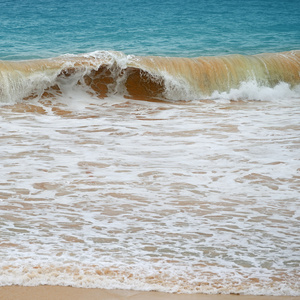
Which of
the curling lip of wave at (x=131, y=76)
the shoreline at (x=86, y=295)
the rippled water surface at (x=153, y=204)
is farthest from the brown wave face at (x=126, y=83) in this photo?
the shoreline at (x=86, y=295)

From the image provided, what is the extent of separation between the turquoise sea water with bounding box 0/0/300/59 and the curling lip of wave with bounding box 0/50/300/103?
3.36m

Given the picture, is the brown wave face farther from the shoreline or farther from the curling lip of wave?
the shoreline

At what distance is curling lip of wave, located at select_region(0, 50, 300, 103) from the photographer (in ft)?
29.0

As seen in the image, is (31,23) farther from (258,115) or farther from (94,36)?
(258,115)

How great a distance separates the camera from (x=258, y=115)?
7480 mm

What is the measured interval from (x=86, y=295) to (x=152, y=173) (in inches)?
86.0

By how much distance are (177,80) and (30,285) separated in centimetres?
729

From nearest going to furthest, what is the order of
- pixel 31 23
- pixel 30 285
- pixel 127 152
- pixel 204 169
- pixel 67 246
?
pixel 30 285 < pixel 67 246 < pixel 204 169 < pixel 127 152 < pixel 31 23

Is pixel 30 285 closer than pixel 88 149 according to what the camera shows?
Yes

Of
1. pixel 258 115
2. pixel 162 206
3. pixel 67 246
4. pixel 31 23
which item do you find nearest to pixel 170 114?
pixel 258 115

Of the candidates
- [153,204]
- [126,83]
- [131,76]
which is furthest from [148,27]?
[153,204]

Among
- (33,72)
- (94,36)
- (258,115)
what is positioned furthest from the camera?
(94,36)

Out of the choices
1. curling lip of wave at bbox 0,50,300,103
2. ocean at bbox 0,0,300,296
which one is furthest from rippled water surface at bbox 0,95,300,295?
curling lip of wave at bbox 0,50,300,103

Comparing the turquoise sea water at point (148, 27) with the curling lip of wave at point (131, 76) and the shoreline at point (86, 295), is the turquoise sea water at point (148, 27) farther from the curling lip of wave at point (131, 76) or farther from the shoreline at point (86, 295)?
the shoreline at point (86, 295)
